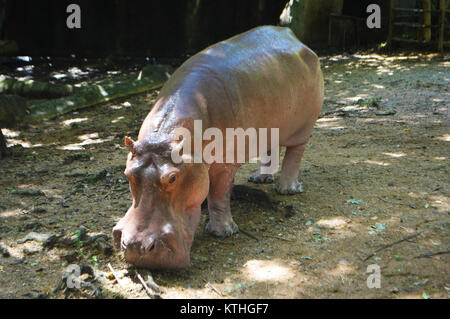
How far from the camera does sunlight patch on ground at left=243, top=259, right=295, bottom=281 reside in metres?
3.37

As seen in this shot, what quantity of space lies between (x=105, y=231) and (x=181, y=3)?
11.5 meters

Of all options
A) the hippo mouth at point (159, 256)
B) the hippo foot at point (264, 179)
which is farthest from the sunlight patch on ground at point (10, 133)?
Answer: the hippo mouth at point (159, 256)

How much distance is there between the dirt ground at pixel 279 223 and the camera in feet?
10.7

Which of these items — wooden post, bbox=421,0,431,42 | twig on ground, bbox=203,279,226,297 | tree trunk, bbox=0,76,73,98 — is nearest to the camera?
twig on ground, bbox=203,279,226,297

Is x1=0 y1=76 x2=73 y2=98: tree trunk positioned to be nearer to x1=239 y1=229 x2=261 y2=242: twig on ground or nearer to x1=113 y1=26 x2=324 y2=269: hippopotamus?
x1=113 y1=26 x2=324 y2=269: hippopotamus

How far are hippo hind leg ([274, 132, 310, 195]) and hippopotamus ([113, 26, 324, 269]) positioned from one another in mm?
10

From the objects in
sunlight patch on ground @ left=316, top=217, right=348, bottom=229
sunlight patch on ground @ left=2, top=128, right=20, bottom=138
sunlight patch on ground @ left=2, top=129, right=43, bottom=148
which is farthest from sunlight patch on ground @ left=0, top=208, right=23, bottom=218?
sunlight patch on ground @ left=2, top=128, right=20, bottom=138

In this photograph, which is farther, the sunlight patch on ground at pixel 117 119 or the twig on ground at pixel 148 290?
the sunlight patch on ground at pixel 117 119

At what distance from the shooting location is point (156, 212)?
123 inches

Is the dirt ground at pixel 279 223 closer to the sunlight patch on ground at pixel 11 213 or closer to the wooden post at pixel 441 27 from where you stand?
the sunlight patch on ground at pixel 11 213

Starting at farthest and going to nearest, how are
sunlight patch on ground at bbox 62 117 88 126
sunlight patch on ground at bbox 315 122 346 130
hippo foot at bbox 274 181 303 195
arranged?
sunlight patch on ground at bbox 62 117 88 126 → sunlight patch on ground at bbox 315 122 346 130 → hippo foot at bbox 274 181 303 195

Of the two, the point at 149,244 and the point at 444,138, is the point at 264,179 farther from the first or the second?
the point at 444,138

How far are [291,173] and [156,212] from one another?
2206 millimetres

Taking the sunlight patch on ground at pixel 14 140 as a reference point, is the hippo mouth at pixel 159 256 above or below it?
above
